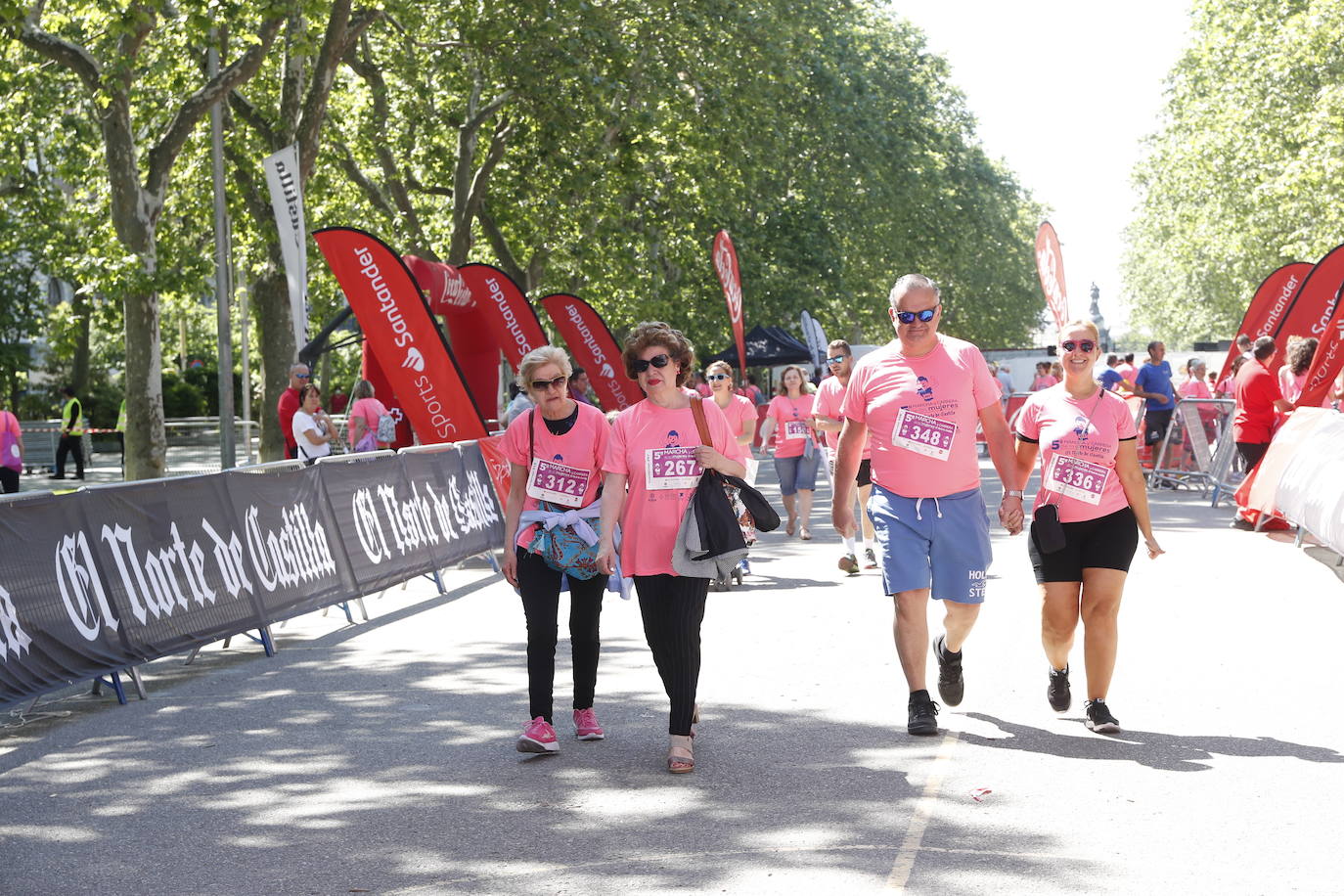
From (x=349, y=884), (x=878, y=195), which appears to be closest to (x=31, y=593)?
(x=349, y=884)

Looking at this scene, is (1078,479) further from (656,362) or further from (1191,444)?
(1191,444)

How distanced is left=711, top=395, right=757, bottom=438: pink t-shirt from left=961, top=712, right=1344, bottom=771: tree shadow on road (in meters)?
5.81

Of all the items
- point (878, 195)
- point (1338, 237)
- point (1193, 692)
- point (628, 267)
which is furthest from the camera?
point (878, 195)

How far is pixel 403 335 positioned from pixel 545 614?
1030 cm

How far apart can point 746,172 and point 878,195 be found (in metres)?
13.2

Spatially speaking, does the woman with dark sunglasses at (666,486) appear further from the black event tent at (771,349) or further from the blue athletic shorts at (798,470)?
the black event tent at (771,349)

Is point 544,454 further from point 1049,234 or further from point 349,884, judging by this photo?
point 1049,234

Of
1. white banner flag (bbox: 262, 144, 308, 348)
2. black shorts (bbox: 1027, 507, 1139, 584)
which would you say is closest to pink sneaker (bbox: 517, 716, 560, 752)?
black shorts (bbox: 1027, 507, 1139, 584)

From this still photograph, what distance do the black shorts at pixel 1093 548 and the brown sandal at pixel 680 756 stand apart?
171 centimetres

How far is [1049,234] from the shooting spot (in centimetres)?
2592

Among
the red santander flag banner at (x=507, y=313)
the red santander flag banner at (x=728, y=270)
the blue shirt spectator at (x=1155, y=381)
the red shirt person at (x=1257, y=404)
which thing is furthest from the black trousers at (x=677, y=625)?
the red santander flag banner at (x=728, y=270)

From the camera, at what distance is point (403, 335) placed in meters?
17.2

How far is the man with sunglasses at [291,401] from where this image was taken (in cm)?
1764

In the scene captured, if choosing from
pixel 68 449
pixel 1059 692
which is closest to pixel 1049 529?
pixel 1059 692
